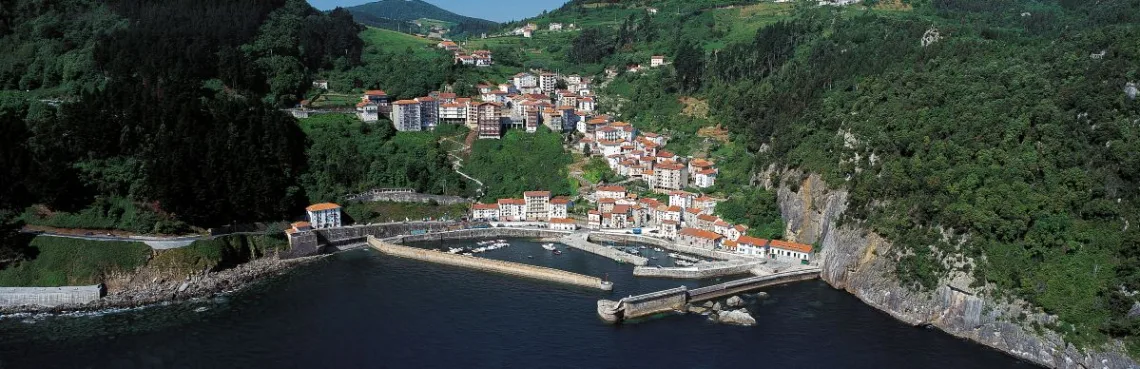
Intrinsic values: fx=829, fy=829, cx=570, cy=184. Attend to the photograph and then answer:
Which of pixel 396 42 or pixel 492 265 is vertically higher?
pixel 396 42

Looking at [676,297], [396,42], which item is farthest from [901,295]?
[396,42]

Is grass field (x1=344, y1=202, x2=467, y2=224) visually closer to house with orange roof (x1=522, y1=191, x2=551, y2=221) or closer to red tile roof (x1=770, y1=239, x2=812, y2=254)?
house with orange roof (x1=522, y1=191, x2=551, y2=221)

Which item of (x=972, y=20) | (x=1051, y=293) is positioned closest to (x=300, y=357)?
(x=1051, y=293)

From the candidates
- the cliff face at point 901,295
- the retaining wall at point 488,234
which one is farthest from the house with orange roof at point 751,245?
the retaining wall at point 488,234

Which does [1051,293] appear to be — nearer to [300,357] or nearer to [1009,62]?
[1009,62]

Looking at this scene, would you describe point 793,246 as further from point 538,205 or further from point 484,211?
point 484,211

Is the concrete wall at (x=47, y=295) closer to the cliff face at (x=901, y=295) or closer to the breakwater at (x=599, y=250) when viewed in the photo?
the breakwater at (x=599, y=250)

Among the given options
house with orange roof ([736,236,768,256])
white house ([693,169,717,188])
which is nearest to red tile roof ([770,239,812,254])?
house with orange roof ([736,236,768,256])
